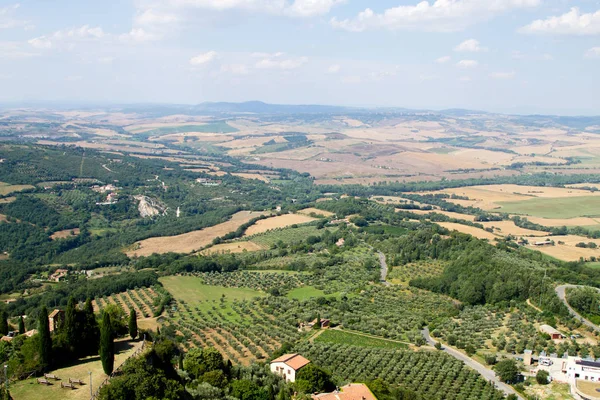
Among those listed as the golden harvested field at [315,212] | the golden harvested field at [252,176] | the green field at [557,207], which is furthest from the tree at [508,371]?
the golden harvested field at [252,176]

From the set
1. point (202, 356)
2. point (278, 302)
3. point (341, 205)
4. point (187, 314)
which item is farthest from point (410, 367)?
point (341, 205)

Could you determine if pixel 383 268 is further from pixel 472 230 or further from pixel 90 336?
pixel 90 336

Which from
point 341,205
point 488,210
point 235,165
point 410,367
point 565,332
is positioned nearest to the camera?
point 410,367

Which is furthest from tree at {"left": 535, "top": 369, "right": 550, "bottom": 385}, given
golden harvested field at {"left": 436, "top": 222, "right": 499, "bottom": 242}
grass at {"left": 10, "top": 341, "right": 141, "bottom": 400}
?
golden harvested field at {"left": 436, "top": 222, "right": 499, "bottom": 242}

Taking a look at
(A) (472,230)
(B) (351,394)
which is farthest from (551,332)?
(A) (472,230)

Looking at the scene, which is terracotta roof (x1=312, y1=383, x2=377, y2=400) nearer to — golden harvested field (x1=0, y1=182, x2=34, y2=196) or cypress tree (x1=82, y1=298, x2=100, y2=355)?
cypress tree (x1=82, y1=298, x2=100, y2=355)

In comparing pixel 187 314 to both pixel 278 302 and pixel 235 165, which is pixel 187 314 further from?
pixel 235 165

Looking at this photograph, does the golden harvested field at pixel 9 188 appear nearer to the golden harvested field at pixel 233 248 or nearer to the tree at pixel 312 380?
the golden harvested field at pixel 233 248
